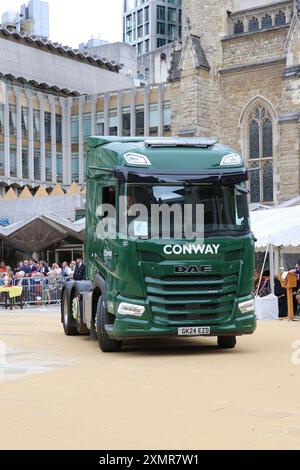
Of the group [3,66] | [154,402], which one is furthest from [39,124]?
[154,402]

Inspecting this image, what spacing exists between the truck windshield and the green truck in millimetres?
16

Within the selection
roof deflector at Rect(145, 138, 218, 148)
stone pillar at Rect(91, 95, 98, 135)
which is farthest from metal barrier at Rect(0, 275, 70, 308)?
stone pillar at Rect(91, 95, 98, 135)

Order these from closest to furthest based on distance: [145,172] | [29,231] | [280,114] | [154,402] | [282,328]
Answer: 1. [154,402]
2. [145,172]
3. [282,328]
4. [29,231]
5. [280,114]

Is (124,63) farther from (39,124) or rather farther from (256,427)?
(256,427)

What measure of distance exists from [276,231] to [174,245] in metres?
9.83

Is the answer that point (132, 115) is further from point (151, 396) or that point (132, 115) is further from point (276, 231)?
point (151, 396)

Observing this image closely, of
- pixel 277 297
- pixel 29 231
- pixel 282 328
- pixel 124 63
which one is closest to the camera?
pixel 282 328

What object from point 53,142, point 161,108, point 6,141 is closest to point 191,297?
point 161,108

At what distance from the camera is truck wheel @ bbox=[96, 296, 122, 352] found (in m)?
13.5

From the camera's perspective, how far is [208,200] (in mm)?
13320

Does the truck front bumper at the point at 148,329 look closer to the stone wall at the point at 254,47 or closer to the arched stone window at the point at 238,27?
the stone wall at the point at 254,47

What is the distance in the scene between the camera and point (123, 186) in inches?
517

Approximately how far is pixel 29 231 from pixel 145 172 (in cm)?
2403

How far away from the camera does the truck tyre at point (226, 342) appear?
1406 centimetres
